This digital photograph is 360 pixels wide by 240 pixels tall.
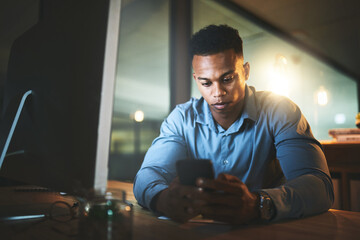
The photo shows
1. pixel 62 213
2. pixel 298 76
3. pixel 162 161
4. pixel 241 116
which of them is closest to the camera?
pixel 62 213

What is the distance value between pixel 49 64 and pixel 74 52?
10 centimetres

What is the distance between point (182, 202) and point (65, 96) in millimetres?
346

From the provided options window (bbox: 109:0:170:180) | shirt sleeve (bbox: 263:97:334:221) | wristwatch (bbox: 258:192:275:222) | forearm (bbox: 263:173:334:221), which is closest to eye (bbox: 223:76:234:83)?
shirt sleeve (bbox: 263:97:334:221)

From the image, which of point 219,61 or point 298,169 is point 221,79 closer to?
point 219,61

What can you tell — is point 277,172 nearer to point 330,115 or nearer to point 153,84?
point 330,115

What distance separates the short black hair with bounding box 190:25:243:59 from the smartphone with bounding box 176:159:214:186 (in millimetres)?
682

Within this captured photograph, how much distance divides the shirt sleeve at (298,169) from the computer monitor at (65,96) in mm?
449

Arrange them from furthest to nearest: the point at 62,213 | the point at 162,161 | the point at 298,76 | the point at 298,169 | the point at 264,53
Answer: the point at 298,76 < the point at 264,53 < the point at 162,161 < the point at 298,169 < the point at 62,213

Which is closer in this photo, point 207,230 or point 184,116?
point 207,230

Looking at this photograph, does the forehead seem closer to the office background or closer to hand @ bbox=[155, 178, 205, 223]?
hand @ bbox=[155, 178, 205, 223]

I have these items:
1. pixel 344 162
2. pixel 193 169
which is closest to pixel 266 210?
pixel 193 169

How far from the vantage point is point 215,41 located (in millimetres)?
1127

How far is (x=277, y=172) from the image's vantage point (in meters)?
1.24

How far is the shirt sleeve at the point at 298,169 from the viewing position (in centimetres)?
67
